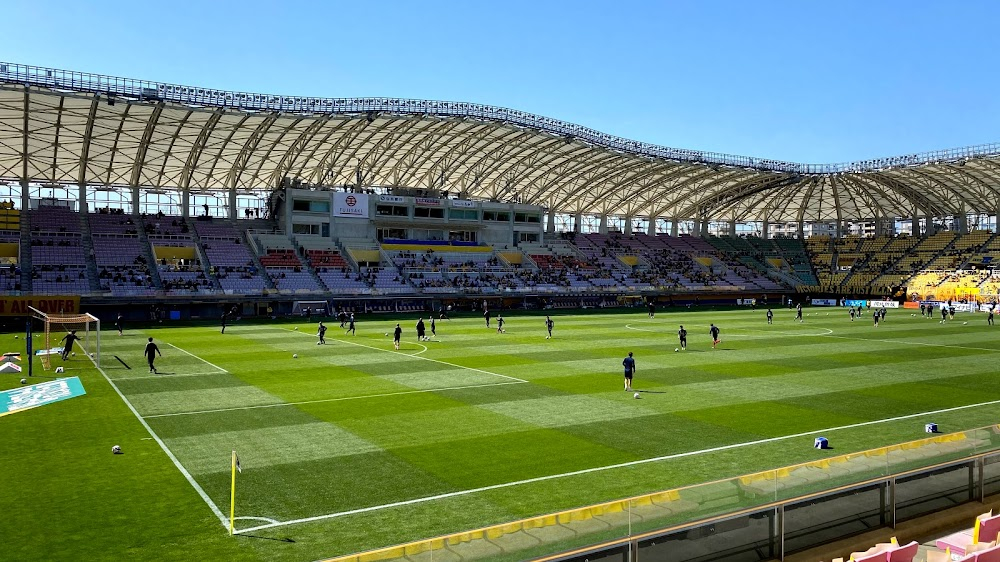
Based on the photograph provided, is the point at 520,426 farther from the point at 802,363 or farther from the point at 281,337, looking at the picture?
the point at 281,337

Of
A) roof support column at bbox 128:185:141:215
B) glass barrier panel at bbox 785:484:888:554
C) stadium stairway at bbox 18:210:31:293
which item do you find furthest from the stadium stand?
glass barrier panel at bbox 785:484:888:554

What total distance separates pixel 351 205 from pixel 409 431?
64.0 metres

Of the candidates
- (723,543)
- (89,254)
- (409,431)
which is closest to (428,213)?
(89,254)

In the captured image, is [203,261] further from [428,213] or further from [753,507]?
[753,507]

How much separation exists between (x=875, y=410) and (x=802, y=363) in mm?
10696

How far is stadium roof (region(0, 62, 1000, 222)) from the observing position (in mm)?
57188

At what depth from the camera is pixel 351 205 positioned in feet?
263

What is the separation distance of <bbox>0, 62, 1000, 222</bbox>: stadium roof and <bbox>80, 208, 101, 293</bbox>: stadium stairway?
486cm

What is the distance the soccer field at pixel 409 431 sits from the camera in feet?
40.7

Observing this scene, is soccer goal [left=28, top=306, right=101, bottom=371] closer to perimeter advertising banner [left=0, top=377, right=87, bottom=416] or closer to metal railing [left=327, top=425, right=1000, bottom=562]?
perimeter advertising banner [left=0, top=377, right=87, bottom=416]

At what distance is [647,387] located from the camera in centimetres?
2569

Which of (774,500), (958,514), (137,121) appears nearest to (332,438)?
(774,500)

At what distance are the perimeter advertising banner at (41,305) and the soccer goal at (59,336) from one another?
77 cm

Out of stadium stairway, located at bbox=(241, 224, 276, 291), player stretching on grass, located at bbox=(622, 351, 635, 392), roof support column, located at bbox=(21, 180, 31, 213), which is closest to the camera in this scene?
player stretching on grass, located at bbox=(622, 351, 635, 392)
